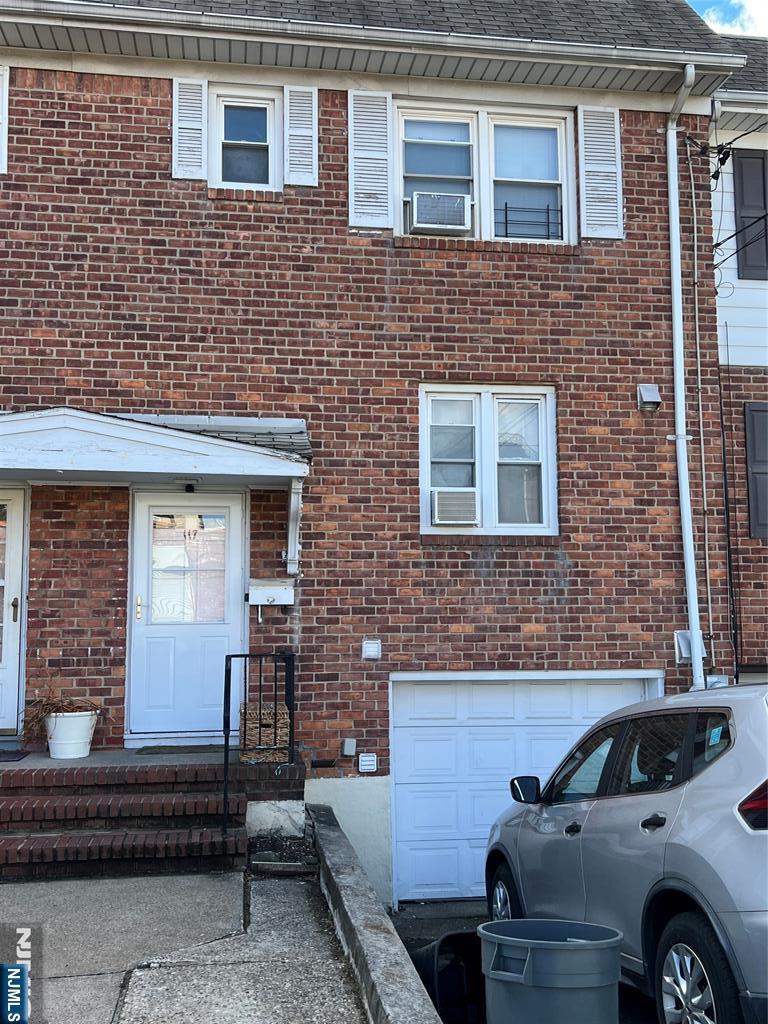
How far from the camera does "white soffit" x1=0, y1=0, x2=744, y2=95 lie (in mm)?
8555

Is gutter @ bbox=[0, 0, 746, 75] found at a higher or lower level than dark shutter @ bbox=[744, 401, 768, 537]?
higher

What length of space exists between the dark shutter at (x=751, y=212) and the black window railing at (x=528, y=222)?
1.96 m

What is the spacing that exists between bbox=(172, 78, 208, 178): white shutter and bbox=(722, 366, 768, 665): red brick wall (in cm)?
548

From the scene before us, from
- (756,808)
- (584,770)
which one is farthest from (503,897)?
(756,808)

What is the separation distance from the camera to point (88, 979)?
478 cm

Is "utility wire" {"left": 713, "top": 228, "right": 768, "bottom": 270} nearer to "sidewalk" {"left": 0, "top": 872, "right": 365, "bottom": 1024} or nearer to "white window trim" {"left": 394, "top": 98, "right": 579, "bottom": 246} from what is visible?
"white window trim" {"left": 394, "top": 98, "right": 579, "bottom": 246}

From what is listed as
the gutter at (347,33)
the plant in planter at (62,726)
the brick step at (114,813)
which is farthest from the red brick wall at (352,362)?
the brick step at (114,813)

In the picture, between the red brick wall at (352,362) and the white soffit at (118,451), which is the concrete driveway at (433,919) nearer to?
the red brick wall at (352,362)

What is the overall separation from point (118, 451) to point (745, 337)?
632cm

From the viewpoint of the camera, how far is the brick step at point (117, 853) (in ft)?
20.9

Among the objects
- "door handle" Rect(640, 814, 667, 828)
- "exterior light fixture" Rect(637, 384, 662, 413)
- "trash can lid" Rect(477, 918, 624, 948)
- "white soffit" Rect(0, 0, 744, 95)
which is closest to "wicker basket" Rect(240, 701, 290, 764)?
"trash can lid" Rect(477, 918, 624, 948)

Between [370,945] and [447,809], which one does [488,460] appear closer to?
[447,809]

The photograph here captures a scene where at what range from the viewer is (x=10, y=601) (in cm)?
855

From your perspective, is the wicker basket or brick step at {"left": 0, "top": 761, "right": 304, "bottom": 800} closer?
brick step at {"left": 0, "top": 761, "right": 304, "bottom": 800}
